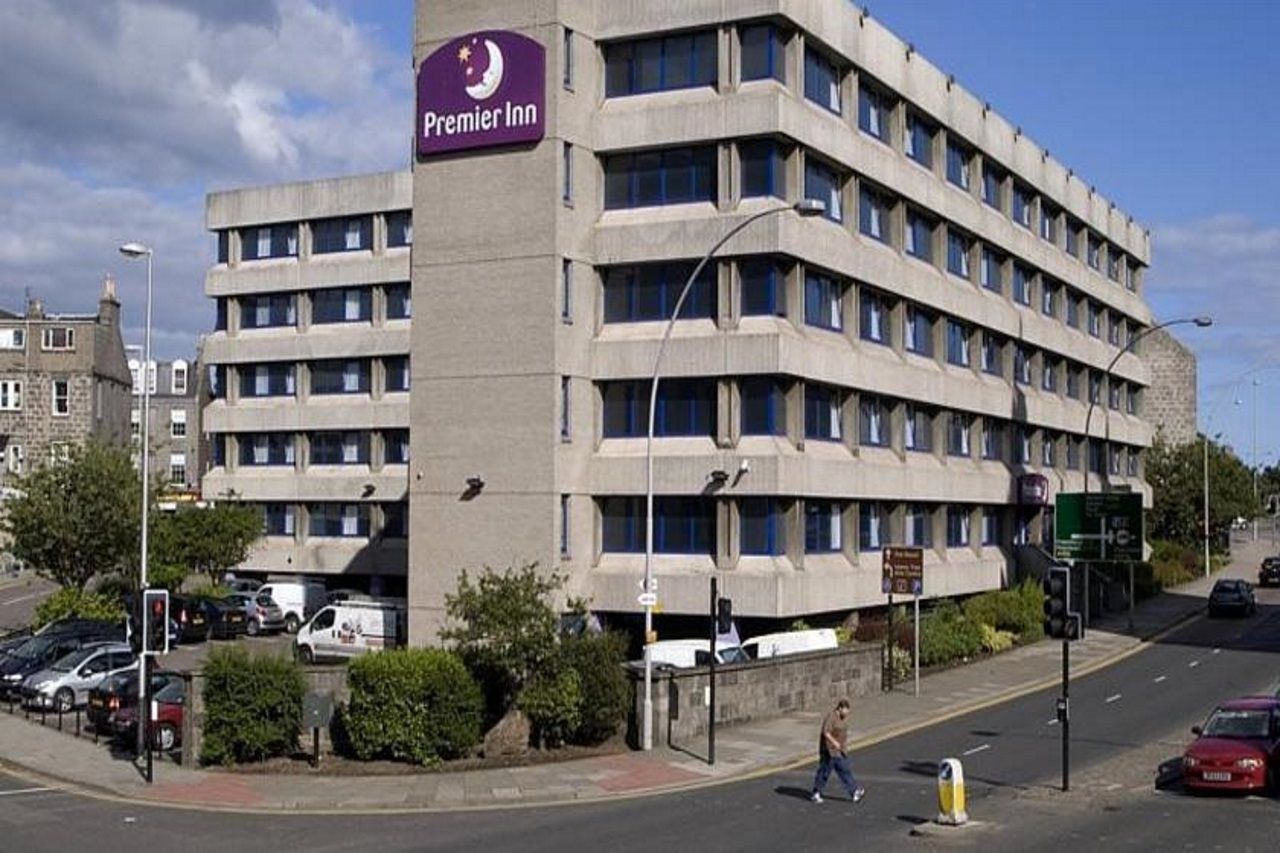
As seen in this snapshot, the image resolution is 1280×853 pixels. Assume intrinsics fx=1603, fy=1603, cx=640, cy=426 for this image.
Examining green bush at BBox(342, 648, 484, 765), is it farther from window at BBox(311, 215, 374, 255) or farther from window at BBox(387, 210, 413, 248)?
window at BBox(311, 215, 374, 255)

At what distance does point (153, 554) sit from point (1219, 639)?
1560 inches

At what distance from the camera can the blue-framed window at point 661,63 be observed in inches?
1791

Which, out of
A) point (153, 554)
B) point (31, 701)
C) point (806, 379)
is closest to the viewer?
point (31, 701)

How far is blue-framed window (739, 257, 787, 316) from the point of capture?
4466 centimetres

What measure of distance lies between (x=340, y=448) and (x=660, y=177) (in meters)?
30.7

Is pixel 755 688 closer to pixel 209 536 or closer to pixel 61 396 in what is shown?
pixel 209 536

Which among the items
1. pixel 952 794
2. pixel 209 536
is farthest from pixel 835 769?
pixel 209 536

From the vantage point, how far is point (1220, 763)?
2622cm

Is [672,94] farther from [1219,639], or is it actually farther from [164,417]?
[164,417]

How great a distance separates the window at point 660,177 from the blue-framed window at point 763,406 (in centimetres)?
543

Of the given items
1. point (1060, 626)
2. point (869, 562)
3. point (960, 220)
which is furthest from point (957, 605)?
point (1060, 626)

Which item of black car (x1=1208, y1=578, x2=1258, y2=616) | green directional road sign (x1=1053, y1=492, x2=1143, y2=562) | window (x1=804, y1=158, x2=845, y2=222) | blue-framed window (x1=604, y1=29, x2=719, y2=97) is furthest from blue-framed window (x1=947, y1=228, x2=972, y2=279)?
black car (x1=1208, y1=578, x2=1258, y2=616)

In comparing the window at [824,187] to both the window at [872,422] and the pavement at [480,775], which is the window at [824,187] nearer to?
the window at [872,422]

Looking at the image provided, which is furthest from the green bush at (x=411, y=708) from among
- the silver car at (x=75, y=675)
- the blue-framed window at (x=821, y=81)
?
the blue-framed window at (x=821, y=81)
